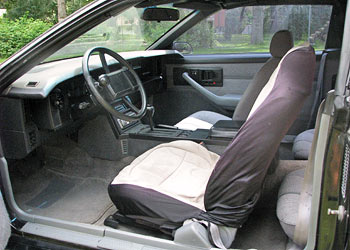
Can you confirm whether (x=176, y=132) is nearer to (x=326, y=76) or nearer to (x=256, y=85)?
(x=256, y=85)

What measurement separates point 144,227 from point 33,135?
0.87 m

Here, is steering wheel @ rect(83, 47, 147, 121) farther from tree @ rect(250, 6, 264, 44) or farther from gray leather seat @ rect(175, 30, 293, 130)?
tree @ rect(250, 6, 264, 44)

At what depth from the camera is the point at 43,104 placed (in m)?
2.12

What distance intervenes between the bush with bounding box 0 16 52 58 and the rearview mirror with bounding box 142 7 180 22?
196 centimetres

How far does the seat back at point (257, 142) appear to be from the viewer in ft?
4.19

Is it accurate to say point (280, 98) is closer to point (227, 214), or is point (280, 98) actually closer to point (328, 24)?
point (227, 214)

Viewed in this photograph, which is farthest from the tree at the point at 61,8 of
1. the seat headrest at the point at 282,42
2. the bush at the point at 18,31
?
the seat headrest at the point at 282,42

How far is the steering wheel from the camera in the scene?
2.00 metres

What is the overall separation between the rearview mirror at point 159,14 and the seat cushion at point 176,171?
87cm

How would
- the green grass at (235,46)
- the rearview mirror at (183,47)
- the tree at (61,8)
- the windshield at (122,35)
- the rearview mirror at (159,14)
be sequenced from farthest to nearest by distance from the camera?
1. the tree at (61,8)
2. the rearview mirror at (183,47)
3. the green grass at (235,46)
4. the rearview mirror at (159,14)
5. the windshield at (122,35)

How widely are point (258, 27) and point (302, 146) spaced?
116 cm

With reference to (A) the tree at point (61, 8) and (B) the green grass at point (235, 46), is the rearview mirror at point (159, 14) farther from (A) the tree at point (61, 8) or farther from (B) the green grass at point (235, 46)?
(A) the tree at point (61, 8)

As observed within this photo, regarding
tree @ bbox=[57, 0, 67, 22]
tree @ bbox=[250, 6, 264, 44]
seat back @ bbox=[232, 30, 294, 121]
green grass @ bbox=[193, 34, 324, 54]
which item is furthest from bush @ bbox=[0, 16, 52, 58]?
seat back @ bbox=[232, 30, 294, 121]

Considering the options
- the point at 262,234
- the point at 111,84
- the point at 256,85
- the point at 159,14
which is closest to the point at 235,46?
the point at 256,85
